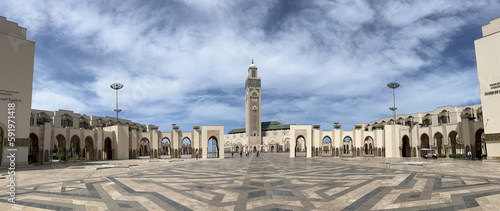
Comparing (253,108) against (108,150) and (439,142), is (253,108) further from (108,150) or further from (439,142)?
(108,150)

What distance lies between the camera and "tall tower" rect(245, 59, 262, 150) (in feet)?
318

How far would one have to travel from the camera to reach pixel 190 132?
39562 mm

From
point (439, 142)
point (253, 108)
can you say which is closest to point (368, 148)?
point (439, 142)

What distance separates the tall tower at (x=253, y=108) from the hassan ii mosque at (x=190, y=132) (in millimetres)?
37264

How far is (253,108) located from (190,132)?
58920 mm

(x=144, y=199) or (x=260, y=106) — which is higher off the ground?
(x=260, y=106)

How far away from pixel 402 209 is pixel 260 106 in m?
92.3

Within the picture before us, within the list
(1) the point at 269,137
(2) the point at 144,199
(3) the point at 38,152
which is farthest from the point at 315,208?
(1) the point at 269,137

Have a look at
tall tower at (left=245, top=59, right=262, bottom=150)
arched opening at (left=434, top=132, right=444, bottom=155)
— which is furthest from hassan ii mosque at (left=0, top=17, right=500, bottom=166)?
tall tower at (left=245, top=59, right=262, bottom=150)

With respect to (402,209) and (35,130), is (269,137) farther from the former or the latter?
(402,209)

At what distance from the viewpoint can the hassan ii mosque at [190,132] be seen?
2303 cm

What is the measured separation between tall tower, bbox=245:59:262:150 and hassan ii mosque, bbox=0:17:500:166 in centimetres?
3726

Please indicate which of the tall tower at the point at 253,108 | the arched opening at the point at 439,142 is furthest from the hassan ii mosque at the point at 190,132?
the tall tower at the point at 253,108

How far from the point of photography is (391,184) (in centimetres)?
1074
